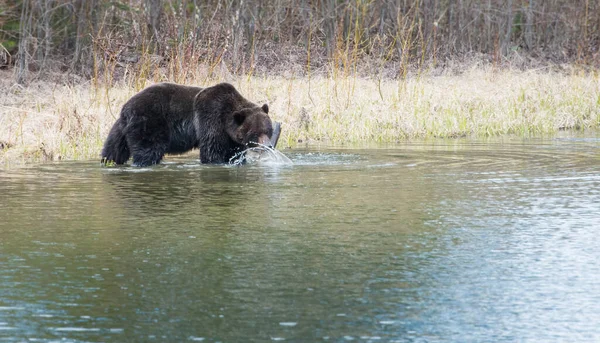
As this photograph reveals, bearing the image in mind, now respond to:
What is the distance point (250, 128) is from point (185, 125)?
0.88 metres

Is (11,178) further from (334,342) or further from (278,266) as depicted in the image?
(334,342)

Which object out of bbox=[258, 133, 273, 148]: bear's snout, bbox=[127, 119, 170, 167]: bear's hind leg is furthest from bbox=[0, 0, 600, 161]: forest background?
bbox=[258, 133, 273, 148]: bear's snout

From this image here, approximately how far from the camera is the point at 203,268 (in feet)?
18.3

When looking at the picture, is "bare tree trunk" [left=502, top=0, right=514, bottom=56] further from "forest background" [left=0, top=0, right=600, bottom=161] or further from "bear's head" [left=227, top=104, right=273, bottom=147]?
"bear's head" [left=227, top=104, right=273, bottom=147]

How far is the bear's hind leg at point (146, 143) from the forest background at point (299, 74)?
185 centimetres

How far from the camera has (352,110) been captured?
17.2 metres

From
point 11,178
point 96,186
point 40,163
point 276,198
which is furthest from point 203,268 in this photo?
point 40,163

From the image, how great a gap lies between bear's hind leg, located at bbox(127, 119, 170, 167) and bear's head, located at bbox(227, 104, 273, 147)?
888mm

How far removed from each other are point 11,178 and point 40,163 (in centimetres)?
189

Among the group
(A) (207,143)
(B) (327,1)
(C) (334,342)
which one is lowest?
(C) (334,342)

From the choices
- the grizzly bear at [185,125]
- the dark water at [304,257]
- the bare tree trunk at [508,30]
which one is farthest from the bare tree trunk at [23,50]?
the bare tree trunk at [508,30]

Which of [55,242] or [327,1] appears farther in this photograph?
[327,1]

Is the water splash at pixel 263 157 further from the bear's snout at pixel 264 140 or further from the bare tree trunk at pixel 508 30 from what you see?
the bare tree trunk at pixel 508 30

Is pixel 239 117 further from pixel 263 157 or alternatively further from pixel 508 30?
pixel 508 30
